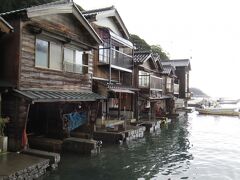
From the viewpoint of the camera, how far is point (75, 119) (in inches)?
699

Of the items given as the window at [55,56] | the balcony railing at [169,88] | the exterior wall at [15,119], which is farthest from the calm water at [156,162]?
the balcony railing at [169,88]

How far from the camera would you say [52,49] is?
15258mm

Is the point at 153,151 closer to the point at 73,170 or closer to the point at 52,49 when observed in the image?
the point at 73,170

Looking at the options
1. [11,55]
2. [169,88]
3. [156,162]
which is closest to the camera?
[11,55]

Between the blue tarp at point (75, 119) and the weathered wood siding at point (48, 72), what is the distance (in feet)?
5.60

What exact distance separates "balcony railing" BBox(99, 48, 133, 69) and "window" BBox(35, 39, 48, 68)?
8471mm

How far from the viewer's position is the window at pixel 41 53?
1425 cm

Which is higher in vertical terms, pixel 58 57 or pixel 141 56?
pixel 141 56

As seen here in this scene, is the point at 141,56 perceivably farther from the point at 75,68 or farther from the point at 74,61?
the point at 75,68

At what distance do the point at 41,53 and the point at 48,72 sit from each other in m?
1.07

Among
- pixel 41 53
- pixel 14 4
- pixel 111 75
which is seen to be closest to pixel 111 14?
pixel 111 75

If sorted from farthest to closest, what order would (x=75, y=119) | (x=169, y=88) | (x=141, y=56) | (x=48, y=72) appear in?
(x=169, y=88)
(x=141, y=56)
(x=75, y=119)
(x=48, y=72)

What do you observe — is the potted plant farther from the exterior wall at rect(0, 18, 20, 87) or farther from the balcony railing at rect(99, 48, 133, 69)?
the balcony railing at rect(99, 48, 133, 69)

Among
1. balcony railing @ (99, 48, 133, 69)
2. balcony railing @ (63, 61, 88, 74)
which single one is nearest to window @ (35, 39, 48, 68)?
balcony railing @ (63, 61, 88, 74)
